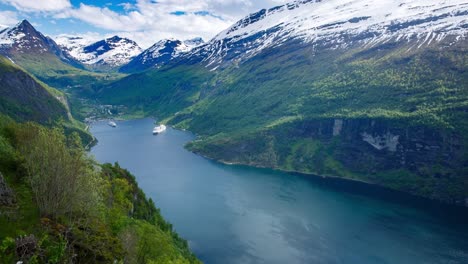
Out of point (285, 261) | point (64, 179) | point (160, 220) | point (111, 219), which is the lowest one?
point (285, 261)

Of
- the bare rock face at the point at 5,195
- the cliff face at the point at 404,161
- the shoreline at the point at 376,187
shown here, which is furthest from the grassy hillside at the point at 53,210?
the cliff face at the point at 404,161

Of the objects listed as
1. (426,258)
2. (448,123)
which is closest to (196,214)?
(426,258)

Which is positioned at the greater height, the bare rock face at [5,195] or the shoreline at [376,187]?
the bare rock face at [5,195]

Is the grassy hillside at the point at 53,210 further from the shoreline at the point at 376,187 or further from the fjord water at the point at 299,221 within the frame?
the shoreline at the point at 376,187

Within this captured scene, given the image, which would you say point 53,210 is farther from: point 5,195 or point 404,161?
point 404,161

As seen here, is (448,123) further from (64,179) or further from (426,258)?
(64,179)

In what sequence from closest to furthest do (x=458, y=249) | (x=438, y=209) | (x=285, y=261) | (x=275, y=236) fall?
(x=285, y=261)
(x=458, y=249)
(x=275, y=236)
(x=438, y=209)

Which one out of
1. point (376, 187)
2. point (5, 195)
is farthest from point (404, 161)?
point (5, 195)

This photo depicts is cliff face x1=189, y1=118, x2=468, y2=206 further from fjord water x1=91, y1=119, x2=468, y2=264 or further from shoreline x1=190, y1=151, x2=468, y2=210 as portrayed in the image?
fjord water x1=91, y1=119, x2=468, y2=264
